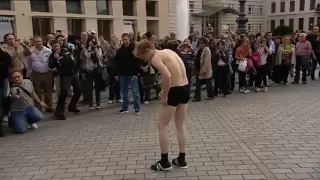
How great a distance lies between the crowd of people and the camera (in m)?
6.95

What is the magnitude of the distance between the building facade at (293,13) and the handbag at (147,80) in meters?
54.5

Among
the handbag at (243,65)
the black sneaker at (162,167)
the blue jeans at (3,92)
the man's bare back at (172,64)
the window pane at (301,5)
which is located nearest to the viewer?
the man's bare back at (172,64)

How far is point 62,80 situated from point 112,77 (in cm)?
180

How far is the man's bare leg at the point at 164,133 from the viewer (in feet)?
14.6

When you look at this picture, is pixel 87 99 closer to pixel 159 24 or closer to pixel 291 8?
pixel 159 24

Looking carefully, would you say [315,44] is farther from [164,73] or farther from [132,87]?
[164,73]

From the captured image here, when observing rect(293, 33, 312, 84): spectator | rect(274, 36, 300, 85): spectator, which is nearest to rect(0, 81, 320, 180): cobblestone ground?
rect(274, 36, 300, 85): spectator

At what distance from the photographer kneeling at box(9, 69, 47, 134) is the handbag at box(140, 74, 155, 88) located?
2.96 metres

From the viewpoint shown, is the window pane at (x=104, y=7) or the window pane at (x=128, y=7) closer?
the window pane at (x=104, y=7)

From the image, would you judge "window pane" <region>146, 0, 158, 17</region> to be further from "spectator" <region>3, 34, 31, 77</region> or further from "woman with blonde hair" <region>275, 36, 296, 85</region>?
"woman with blonde hair" <region>275, 36, 296, 85</region>

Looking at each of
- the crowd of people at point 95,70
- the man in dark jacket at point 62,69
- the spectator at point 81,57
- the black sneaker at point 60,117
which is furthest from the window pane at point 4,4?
the spectator at point 81,57

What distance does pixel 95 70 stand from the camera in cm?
859

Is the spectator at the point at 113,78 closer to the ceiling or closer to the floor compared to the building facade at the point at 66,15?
closer to the floor

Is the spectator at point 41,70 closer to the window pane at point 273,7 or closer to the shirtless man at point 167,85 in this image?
the shirtless man at point 167,85
